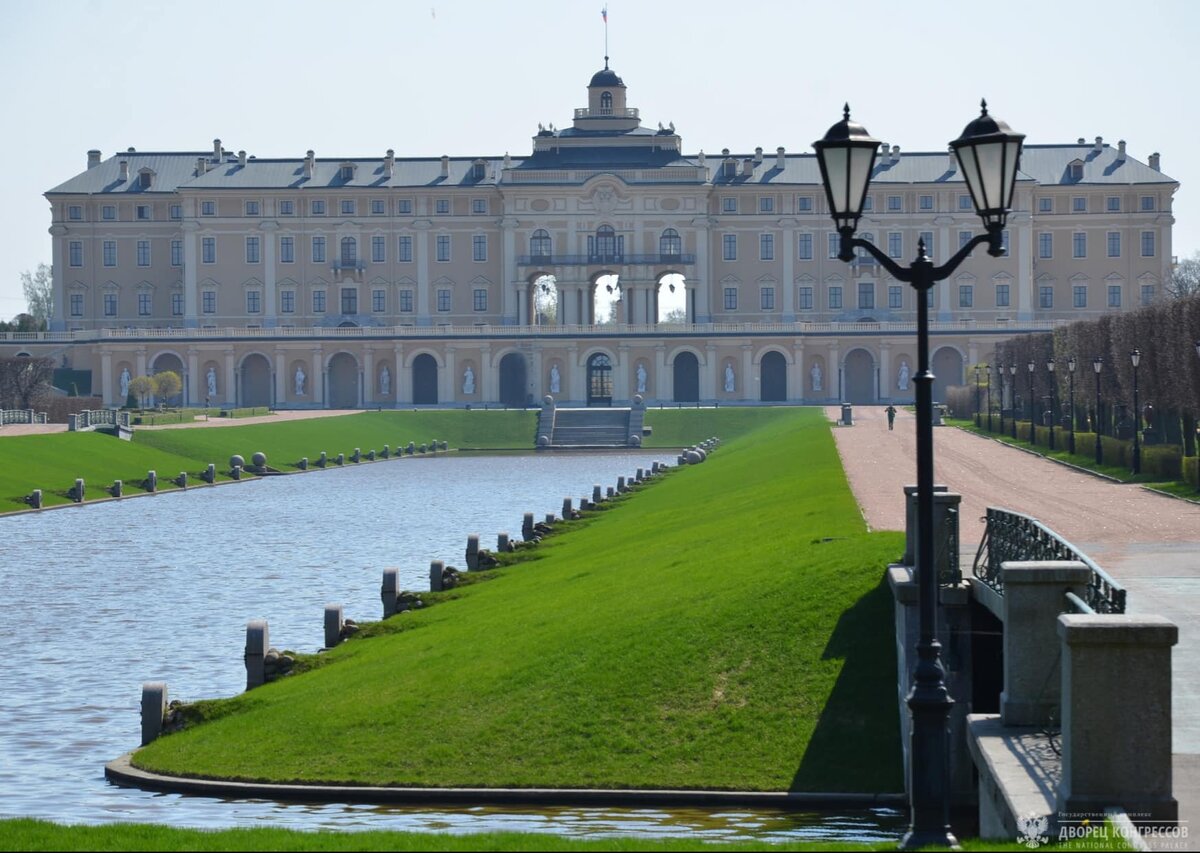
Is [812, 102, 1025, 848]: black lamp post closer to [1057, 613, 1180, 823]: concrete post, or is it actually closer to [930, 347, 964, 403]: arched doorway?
[1057, 613, 1180, 823]: concrete post

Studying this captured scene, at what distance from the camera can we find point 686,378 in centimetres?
11669

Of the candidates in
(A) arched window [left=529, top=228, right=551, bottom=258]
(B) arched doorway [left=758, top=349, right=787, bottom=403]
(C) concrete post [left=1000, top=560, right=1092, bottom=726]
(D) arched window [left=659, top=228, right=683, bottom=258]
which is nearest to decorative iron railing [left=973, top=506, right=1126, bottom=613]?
(C) concrete post [left=1000, top=560, right=1092, bottom=726]

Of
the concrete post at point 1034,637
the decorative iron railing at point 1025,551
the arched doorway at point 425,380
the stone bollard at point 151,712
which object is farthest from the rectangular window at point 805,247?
the concrete post at point 1034,637

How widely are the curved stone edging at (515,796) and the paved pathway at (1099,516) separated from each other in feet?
12.0

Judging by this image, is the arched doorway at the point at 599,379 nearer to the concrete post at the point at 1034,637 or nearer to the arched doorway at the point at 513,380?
the arched doorway at the point at 513,380

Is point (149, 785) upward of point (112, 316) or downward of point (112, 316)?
downward

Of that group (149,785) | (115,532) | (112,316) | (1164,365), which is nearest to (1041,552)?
(149,785)

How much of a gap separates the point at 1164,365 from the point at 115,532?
30757 mm

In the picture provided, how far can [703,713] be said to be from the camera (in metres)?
20.3

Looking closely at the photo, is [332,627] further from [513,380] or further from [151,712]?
[513,380]

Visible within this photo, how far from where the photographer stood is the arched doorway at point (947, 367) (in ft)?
385

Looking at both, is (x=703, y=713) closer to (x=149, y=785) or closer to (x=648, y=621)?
(x=648, y=621)

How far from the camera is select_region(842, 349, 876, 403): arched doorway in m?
117

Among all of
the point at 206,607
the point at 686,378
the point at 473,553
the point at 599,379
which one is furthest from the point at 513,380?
the point at 206,607
